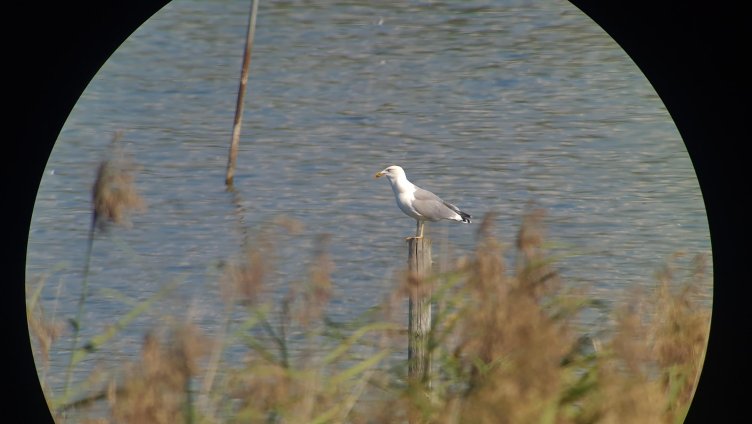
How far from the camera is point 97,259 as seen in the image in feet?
17.0

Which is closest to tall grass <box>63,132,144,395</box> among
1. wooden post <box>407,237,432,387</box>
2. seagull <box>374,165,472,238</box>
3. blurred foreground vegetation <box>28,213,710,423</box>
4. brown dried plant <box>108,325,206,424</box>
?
blurred foreground vegetation <box>28,213,710,423</box>

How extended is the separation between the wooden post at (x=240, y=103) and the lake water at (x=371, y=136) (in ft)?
0.12

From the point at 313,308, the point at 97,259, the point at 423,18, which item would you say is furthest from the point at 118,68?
the point at 313,308

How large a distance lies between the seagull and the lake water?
19 centimetres

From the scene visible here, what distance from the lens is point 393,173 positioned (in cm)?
508

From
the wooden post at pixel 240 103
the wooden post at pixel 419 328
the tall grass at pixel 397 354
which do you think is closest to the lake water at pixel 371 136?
the wooden post at pixel 240 103

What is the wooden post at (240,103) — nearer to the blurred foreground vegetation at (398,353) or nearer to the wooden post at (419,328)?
the blurred foreground vegetation at (398,353)

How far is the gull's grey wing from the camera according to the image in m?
4.95

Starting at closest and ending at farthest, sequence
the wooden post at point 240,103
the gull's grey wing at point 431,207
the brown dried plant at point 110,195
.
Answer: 1. the brown dried plant at point 110,195
2. the gull's grey wing at point 431,207
3. the wooden post at point 240,103

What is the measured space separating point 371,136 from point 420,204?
0.57m

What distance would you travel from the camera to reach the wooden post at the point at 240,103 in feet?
17.6

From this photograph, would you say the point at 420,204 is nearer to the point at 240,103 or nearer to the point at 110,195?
the point at 240,103

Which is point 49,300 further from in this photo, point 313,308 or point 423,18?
point 423,18

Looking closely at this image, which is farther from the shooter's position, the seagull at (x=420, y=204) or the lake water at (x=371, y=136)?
the lake water at (x=371, y=136)
